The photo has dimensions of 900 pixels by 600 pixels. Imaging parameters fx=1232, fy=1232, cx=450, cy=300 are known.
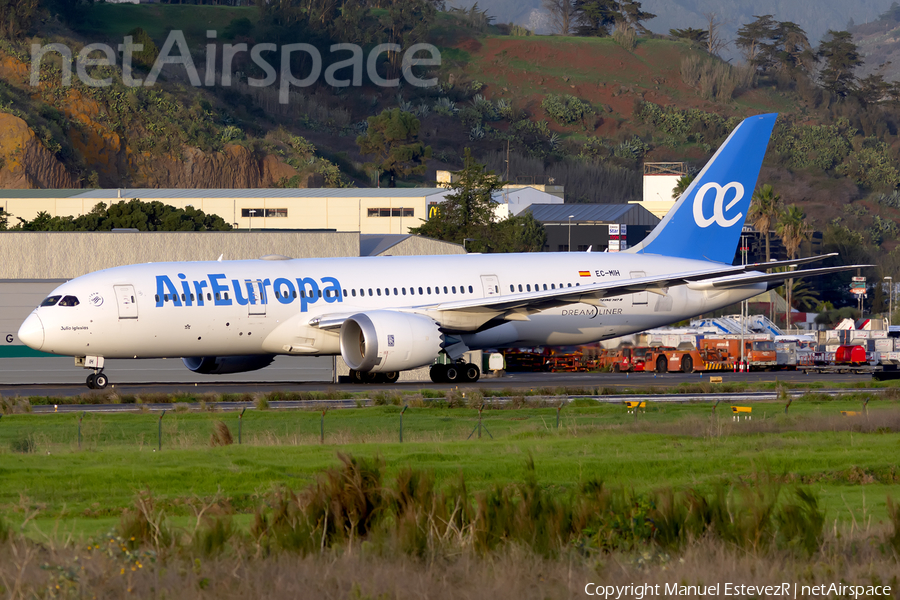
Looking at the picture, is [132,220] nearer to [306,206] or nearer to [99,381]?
[306,206]

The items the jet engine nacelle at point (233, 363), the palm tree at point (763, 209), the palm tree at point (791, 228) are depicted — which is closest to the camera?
the jet engine nacelle at point (233, 363)

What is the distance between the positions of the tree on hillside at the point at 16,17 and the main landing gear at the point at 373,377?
405ft

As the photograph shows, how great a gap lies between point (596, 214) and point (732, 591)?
115514 mm

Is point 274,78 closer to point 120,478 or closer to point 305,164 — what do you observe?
point 305,164

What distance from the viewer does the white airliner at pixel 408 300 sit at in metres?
37.3

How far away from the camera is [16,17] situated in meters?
155

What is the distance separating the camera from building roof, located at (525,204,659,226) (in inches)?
4852

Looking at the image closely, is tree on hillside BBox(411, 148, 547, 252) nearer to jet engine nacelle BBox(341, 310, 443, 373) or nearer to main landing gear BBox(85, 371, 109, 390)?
jet engine nacelle BBox(341, 310, 443, 373)

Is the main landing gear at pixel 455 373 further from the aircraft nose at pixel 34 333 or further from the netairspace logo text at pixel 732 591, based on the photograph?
the netairspace logo text at pixel 732 591

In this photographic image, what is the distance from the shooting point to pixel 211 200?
107 metres

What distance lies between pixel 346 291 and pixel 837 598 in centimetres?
3024

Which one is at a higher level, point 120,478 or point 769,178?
point 769,178

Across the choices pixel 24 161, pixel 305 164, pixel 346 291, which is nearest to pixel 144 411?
pixel 346 291

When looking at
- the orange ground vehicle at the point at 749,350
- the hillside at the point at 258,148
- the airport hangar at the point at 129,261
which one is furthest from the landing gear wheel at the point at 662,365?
the hillside at the point at 258,148
